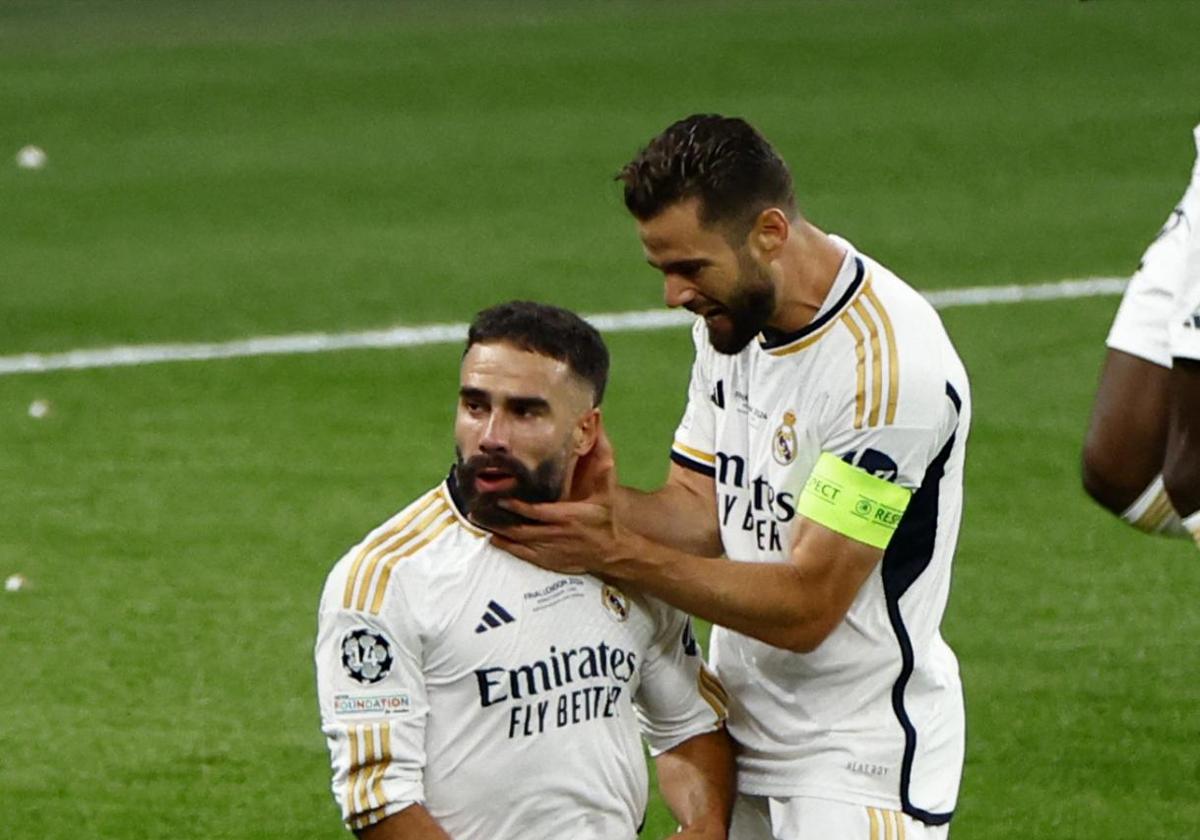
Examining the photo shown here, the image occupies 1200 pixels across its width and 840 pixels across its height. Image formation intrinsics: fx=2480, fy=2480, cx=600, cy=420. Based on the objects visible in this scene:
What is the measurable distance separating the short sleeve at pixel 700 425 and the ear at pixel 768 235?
366mm

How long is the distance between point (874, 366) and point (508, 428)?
0.72 metres

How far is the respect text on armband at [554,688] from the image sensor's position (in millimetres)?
4336

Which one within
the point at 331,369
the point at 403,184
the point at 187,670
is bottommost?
the point at 187,670

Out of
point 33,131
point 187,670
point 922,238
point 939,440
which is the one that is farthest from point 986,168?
point 939,440

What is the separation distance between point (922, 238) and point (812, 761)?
8113 millimetres

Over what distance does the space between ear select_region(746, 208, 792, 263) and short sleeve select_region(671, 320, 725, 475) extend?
1.20ft

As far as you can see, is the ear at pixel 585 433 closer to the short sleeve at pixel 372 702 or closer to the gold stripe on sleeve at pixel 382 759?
the short sleeve at pixel 372 702

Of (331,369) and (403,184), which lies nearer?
(331,369)

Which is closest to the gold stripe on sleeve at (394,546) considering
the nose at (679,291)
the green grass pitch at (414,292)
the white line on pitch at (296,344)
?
the nose at (679,291)

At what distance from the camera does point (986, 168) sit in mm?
13938

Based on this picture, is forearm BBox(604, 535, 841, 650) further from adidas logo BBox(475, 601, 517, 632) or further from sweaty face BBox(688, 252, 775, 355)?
sweaty face BBox(688, 252, 775, 355)

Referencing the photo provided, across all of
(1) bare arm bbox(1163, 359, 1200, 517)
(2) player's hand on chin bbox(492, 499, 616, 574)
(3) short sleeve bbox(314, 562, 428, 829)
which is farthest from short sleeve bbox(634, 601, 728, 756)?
(1) bare arm bbox(1163, 359, 1200, 517)

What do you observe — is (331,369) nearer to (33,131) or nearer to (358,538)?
(358,538)

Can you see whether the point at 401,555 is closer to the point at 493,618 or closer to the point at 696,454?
the point at 493,618
